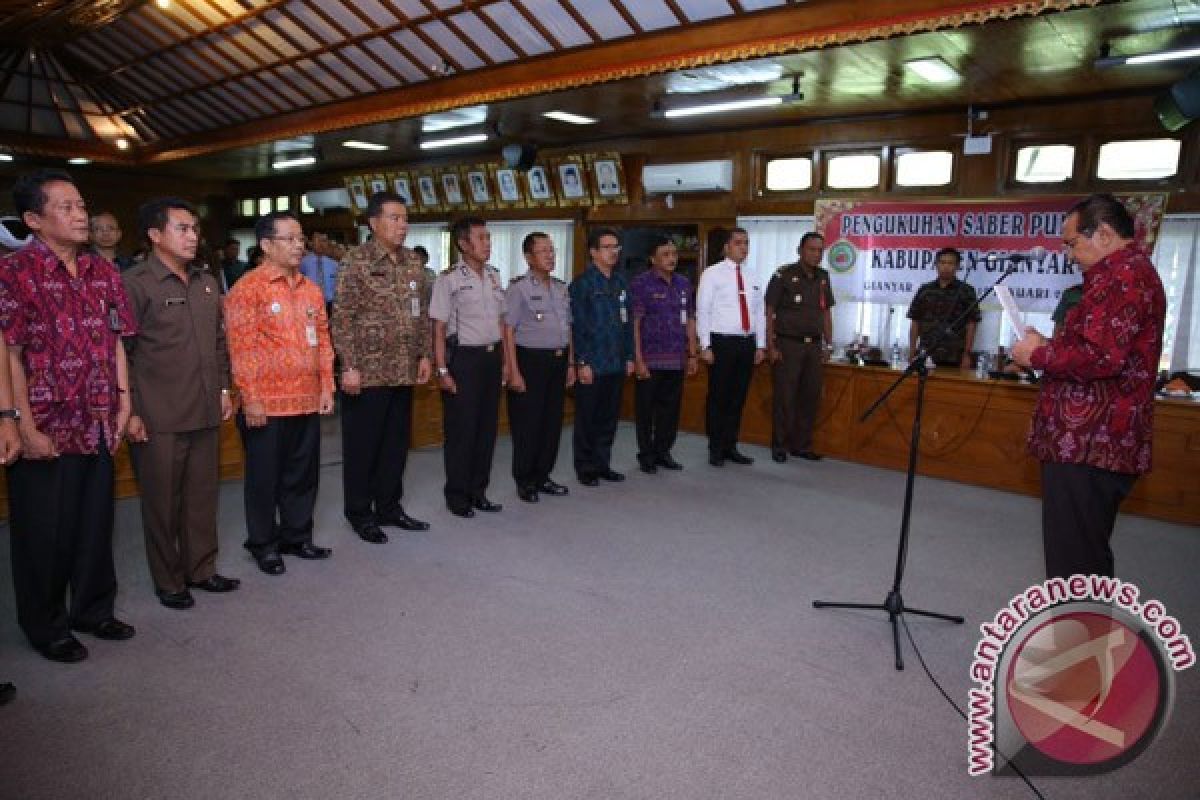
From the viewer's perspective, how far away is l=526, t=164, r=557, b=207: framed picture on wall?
8586 mm

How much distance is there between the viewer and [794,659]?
2.92 m

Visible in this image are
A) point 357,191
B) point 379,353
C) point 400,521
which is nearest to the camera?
point 379,353

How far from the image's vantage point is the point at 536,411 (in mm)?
4832

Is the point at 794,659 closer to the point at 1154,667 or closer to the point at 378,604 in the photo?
the point at 1154,667

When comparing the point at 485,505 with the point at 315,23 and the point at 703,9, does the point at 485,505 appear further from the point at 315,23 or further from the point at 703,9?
the point at 315,23

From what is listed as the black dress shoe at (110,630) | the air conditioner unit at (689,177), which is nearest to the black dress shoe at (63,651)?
the black dress shoe at (110,630)

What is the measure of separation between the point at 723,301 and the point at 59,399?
413 cm

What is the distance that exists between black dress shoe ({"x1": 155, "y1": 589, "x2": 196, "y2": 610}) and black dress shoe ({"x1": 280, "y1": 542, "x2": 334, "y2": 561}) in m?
0.61

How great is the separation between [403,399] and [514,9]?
9.90ft

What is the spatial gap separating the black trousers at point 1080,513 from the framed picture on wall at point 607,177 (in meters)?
5.90

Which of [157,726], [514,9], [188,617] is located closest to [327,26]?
[514,9]

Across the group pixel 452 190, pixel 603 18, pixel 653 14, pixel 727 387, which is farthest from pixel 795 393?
pixel 452 190

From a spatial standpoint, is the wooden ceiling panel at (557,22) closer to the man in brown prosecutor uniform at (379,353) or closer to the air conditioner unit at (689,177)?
the air conditioner unit at (689,177)

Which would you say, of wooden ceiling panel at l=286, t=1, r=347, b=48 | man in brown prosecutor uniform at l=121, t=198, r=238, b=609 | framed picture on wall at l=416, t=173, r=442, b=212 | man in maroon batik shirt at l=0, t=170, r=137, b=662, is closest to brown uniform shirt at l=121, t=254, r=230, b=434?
man in brown prosecutor uniform at l=121, t=198, r=238, b=609
